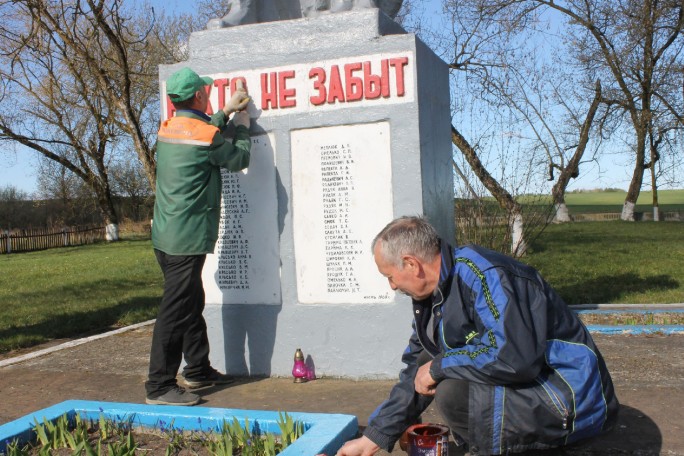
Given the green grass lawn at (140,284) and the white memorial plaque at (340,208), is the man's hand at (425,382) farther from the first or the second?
the green grass lawn at (140,284)

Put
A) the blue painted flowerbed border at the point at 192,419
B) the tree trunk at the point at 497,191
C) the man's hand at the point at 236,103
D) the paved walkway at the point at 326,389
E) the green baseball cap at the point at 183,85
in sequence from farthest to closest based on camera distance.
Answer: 1. the tree trunk at the point at 497,191
2. the man's hand at the point at 236,103
3. the green baseball cap at the point at 183,85
4. the paved walkway at the point at 326,389
5. the blue painted flowerbed border at the point at 192,419

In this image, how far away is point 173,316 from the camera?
176 inches

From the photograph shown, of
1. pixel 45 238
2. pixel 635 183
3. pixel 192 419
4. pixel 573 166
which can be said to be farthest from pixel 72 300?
pixel 635 183

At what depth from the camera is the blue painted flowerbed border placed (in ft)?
10.0

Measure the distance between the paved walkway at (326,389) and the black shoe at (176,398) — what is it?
0.10 meters

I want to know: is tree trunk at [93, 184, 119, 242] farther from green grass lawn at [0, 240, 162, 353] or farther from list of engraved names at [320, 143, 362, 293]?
list of engraved names at [320, 143, 362, 293]

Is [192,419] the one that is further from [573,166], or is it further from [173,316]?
[573,166]

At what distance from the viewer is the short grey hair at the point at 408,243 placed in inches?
105

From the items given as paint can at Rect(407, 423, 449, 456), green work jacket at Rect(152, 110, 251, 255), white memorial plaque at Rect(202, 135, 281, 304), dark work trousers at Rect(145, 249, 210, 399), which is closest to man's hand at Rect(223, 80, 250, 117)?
white memorial plaque at Rect(202, 135, 281, 304)

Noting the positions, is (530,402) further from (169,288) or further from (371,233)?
(169,288)

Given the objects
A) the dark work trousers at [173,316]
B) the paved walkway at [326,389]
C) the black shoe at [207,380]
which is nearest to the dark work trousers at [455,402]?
the paved walkway at [326,389]

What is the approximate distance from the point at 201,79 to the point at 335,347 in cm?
199

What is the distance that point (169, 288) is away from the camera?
14.8 feet

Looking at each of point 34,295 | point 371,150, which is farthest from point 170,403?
point 34,295
